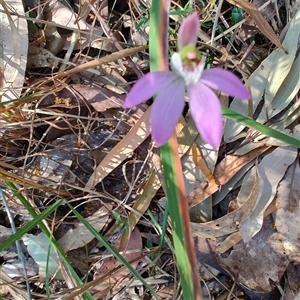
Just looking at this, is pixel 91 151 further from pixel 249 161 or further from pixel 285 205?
pixel 285 205

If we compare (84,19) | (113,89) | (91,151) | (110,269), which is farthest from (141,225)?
(84,19)

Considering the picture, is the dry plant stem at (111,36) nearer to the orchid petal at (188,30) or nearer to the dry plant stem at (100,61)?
the dry plant stem at (100,61)

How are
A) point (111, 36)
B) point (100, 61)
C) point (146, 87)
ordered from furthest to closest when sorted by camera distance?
1. point (111, 36)
2. point (100, 61)
3. point (146, 87)

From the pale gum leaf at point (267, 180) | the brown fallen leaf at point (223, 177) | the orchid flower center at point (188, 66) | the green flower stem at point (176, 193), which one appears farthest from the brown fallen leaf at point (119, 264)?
the orchid flower center at point (188, 66)

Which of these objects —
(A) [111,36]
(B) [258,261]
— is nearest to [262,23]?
(A) [111,36]

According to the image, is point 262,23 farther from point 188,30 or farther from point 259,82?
point 188,30

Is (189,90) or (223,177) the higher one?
(189,90)

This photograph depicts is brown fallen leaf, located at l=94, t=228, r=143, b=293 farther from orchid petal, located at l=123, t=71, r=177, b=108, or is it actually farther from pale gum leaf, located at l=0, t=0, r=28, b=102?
orchid petal, located at l=123, t=71, r=177, b=108
